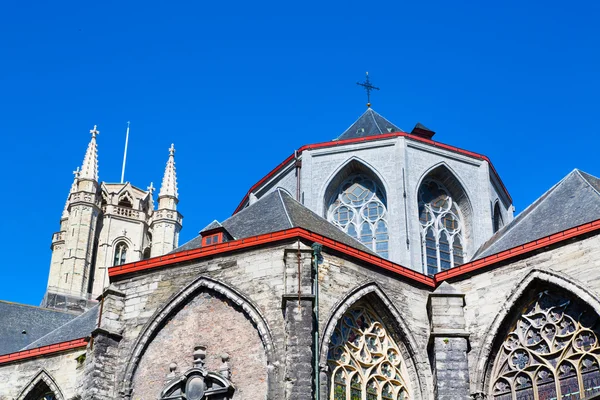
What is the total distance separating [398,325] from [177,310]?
3.33 metres

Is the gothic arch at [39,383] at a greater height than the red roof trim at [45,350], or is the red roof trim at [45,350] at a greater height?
the red roof trim at [45,350]

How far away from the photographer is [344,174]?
65.3 feet

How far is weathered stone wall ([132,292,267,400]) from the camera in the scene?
43.1ft

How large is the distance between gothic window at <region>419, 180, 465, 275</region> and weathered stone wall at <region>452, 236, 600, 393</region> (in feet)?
13.0

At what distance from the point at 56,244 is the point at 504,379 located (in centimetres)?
3237

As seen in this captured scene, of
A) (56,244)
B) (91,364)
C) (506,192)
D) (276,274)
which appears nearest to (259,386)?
(276,274)

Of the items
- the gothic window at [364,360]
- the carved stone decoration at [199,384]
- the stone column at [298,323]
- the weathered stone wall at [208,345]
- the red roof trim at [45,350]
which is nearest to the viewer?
the stone column at [298,323]

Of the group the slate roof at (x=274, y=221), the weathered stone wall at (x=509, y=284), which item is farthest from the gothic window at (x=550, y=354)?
the slate roof at (x=274, y=221)

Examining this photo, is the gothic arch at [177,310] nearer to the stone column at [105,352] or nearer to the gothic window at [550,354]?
the stone column at [105,352]

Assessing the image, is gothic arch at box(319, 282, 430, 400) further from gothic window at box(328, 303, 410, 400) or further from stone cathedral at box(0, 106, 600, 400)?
gothic window at box(328, 303, 410, 400)

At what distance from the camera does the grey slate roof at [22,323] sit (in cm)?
1903

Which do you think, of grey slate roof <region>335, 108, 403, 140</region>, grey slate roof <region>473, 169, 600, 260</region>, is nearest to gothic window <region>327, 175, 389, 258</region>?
grey slate roof <region>335, 108, 403, 140</region>

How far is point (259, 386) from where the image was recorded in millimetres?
12883

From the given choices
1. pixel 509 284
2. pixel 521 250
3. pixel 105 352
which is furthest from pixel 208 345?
pixel 521 250
